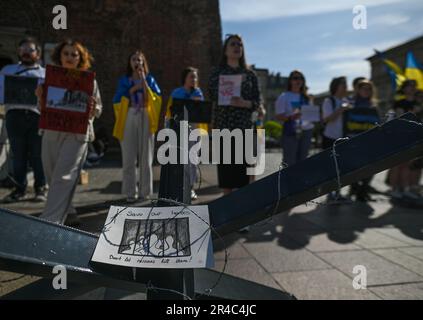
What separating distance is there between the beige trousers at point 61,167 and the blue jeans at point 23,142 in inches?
63.9

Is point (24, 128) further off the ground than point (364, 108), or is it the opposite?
point (364, 108)

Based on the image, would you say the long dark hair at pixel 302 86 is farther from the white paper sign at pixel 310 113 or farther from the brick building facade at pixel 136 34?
the brick building facade at pixel 136 34

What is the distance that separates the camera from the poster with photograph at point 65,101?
3.31 metres

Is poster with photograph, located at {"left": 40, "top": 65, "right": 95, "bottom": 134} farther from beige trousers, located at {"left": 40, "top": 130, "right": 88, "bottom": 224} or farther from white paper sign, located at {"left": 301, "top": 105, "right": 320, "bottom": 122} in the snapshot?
white paper sign, located at {"left": 301, "top": 105, "right": 320, "bottom": 122}

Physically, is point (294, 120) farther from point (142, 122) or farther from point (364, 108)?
point (142, 122)

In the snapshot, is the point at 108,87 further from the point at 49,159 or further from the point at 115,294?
the point at 115,294

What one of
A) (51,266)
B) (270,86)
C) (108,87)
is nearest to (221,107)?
(51,266)

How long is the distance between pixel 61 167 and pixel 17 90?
6.02 ft

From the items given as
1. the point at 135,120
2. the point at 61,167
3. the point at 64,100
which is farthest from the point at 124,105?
the point at 61,167

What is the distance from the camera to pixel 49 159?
3.38 metres

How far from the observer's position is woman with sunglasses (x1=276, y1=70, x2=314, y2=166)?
17.1 feet

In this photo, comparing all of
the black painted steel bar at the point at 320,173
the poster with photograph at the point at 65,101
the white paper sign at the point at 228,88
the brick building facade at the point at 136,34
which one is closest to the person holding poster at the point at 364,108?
the white paper sign at the point at 228,88

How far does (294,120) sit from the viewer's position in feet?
17.1

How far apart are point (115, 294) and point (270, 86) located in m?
66.0
